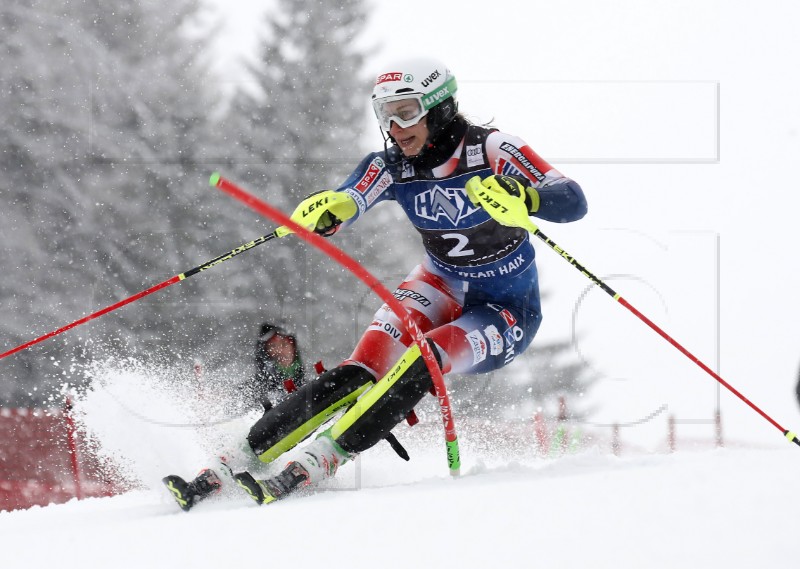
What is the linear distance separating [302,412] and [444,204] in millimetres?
1093

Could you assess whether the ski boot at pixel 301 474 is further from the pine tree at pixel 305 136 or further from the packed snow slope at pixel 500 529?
the pine tree at pixel 305 136

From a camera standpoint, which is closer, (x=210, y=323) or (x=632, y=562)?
(x=632, y=562)

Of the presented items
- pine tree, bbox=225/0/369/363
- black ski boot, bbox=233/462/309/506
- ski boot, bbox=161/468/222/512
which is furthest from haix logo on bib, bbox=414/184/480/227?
pine tree, bbox=225/0/369/363

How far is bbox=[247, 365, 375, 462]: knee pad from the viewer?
3084mm

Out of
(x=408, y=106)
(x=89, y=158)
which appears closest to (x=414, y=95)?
(x=408, y=106)

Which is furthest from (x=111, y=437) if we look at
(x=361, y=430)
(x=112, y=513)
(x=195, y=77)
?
(x=195, y=77)

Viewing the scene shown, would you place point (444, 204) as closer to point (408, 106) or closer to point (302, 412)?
point (408, 106)

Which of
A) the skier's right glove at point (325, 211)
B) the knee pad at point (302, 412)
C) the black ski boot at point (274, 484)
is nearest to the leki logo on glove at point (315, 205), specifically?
the skier's right glove at point (325, 211)

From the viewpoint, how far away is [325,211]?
11.2 feet

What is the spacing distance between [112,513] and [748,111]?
22.5 meters

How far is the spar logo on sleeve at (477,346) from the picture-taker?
3203mm

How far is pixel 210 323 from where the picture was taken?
11.2 metres

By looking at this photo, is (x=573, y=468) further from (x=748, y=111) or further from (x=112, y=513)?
(x=748, y=111)

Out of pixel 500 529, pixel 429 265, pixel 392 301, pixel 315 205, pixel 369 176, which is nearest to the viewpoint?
pixel 500 529
